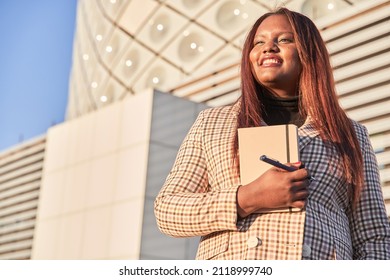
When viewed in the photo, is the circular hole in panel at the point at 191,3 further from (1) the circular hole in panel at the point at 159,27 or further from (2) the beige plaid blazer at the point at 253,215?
(2) the beige plaid blazer at the point at 253,215

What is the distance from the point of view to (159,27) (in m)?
14.4

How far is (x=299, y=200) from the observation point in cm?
124

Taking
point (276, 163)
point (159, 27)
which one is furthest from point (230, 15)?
point (276, 163)

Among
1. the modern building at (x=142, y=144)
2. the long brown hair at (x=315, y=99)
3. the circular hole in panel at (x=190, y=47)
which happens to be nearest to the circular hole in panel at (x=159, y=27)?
the circular hole in panel at (x=190, y=47)

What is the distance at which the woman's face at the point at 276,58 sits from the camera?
1422 mm

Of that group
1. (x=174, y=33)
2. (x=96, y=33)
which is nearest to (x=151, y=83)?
(x=174, y=33)

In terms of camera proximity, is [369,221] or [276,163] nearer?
[276,163]

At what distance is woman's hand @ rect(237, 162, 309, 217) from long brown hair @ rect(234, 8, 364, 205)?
0.15 m

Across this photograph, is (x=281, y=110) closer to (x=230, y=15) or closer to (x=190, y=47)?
(x=230, y=15)

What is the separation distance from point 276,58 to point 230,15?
11747 mm

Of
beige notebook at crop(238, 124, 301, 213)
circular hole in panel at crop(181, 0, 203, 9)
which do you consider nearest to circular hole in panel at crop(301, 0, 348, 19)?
circular hole in panel at crop(181, 0, 203, 9)

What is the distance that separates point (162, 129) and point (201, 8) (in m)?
6.32

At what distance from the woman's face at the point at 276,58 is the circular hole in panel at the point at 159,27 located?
12.8 m
